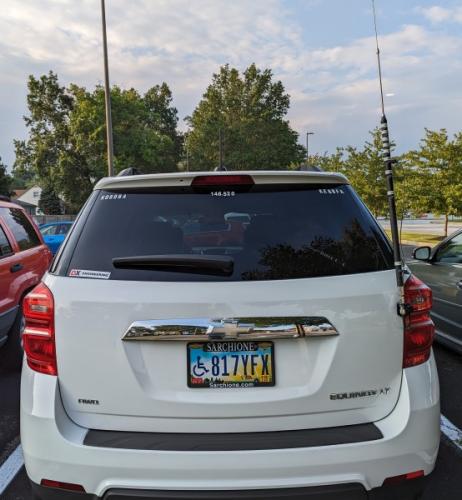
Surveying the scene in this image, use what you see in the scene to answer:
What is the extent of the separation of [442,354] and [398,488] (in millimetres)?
4069

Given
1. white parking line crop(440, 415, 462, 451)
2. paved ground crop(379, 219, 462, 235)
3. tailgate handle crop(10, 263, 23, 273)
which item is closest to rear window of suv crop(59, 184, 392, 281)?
white parking line crop(440, 415, 462, 451)

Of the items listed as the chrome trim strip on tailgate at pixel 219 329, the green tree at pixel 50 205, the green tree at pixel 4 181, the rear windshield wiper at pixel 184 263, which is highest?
the rear windshield wiper at pixel 184 263

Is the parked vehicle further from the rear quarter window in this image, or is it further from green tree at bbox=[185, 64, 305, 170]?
green tree at bbox=[185, 64, 305, 170]

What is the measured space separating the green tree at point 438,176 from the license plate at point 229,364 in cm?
2451

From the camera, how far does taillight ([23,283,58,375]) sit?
2.12 metres

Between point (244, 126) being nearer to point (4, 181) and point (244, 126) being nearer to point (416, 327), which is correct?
point (4, 181)

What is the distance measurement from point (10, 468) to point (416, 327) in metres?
2.69

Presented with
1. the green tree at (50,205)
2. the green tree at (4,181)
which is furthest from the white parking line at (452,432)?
the green tree at (50,205)

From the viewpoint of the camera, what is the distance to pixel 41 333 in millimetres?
2156

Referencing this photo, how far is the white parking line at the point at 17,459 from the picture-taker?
3.16 metres

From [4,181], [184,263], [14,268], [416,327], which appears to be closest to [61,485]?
[184,263]

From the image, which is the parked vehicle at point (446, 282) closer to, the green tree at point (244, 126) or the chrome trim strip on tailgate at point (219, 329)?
the chrome trim strip on tailgate at point (219, 329)

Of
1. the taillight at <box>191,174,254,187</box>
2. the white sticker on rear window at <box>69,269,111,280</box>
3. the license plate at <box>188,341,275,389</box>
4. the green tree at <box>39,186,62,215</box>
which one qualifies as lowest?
the green tree at <box>39,186,62,215</box>

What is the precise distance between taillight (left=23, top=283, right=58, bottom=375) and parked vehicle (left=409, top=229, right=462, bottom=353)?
4195 mm
